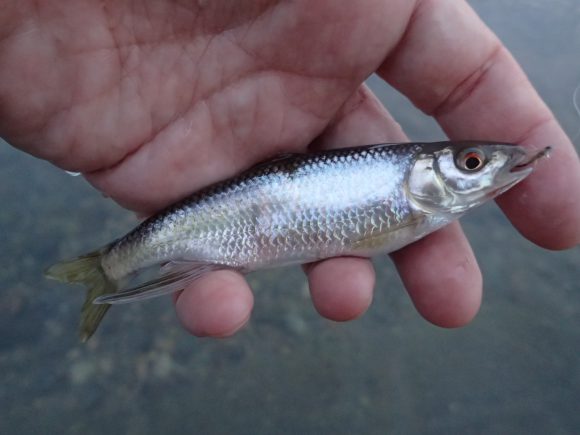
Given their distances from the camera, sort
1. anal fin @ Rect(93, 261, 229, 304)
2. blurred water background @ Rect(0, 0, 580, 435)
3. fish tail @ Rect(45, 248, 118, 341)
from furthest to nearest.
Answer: blurred water background @ Rect(0, 0, 580, 435) → fish tail @ Rect(45, 248, 118, 341) → anal fin @ Rect(93, 261, 229, 304)

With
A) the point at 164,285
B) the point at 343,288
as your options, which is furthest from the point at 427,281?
the point at 164,285

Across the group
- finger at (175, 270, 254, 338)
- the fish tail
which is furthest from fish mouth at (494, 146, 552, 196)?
the fish tail

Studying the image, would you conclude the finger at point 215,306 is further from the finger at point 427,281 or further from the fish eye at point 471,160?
the fish eye at point 471,160

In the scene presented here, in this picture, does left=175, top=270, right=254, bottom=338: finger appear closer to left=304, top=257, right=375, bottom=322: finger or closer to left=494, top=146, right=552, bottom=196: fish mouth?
left=304, top=257, right=375, bottom=322: finger

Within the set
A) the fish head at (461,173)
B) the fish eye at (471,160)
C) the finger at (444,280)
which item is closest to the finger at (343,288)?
the finger at (444,280)

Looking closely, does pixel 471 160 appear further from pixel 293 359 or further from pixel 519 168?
pixel 293 359
